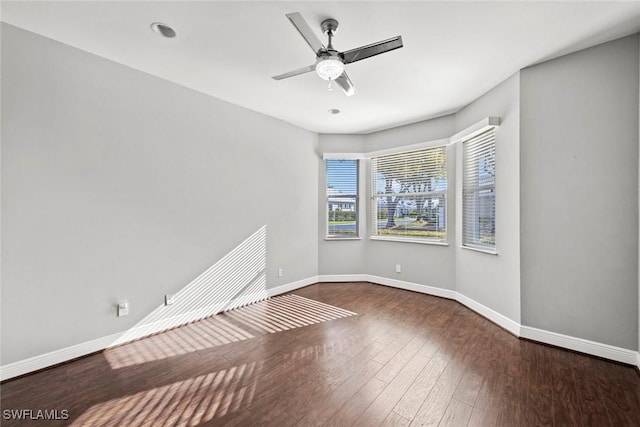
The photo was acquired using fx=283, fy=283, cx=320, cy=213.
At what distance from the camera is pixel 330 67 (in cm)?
204

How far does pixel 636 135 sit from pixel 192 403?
3.99 metres

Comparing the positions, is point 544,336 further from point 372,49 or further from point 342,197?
point 342,197

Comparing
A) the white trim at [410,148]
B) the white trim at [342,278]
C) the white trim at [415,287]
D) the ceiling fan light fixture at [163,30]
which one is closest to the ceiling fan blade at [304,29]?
the ceiling fan light fixture at [163,30]

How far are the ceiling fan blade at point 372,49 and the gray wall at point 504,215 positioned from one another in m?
1.81

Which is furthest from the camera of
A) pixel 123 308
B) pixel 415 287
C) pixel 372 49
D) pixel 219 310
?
pixel 415 287

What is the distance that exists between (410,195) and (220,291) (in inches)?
125

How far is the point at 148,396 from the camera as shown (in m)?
1.99

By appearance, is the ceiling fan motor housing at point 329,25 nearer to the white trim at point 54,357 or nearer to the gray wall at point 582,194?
the gray wall at point 582,194

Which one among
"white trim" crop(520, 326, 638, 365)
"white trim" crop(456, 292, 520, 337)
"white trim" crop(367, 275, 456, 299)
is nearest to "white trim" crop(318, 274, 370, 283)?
"white trim" crop(367, 275, 456, 299)

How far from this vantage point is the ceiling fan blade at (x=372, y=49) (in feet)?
6.15

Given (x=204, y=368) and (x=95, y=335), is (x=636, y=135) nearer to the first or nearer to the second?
(x=204, y=368)

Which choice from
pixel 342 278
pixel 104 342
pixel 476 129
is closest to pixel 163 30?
pixel 104 342

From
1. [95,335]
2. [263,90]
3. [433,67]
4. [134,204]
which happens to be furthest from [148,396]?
[433,67]

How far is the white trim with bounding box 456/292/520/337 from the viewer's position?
2.95 m
